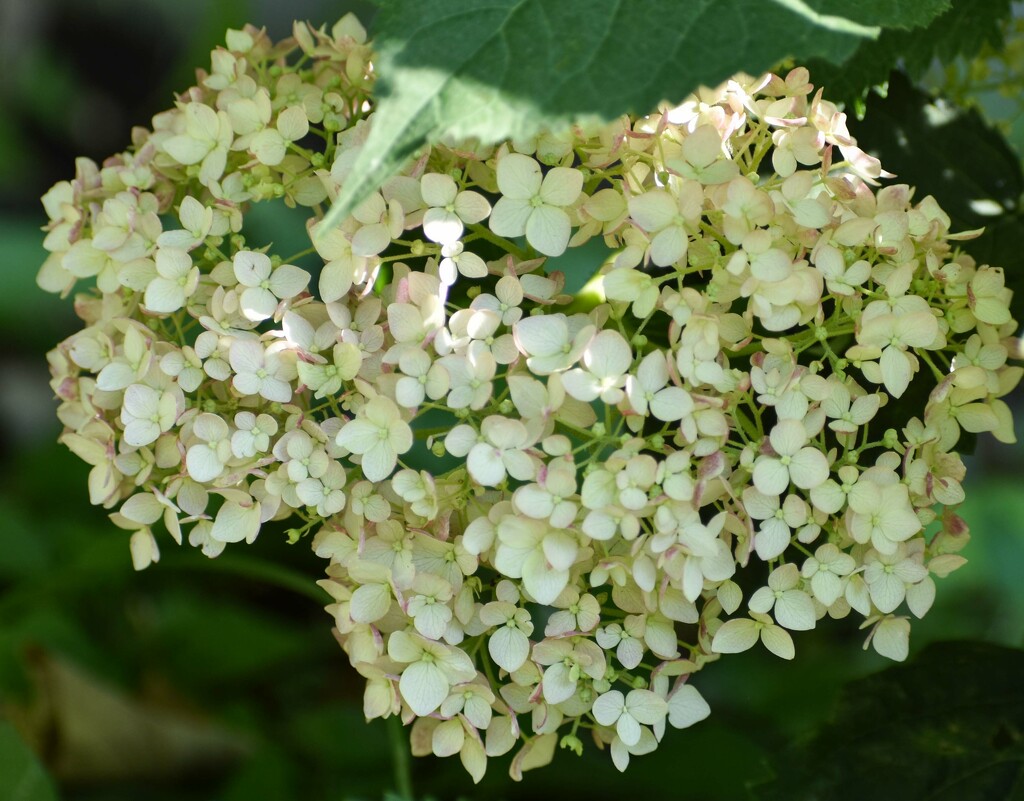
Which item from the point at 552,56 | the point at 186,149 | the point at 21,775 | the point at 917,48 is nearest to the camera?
the point at 552,56

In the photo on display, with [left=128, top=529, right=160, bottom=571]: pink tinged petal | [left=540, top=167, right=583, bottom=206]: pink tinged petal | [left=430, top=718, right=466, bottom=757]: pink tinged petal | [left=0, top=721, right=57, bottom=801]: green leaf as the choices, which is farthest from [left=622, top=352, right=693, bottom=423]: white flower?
[left=0, top=721, right=57, bottom=801]: green leaf

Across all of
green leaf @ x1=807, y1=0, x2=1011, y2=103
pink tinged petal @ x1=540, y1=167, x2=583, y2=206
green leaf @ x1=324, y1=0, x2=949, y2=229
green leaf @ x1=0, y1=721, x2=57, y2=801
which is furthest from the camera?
green leaf @ x1=0, y1=721, x2=57, y2=801

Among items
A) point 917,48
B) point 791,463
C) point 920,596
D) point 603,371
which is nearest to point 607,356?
point 603,371

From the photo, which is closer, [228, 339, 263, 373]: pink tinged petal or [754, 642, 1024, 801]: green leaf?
[228, 339, 263, 373]: pink tinged petal

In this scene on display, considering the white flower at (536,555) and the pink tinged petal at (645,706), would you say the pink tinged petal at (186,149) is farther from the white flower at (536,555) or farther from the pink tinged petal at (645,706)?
the pink tinged petal at (645,706)

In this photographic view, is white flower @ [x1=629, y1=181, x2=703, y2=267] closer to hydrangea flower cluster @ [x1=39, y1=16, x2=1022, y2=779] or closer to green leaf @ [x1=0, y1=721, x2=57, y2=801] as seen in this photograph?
hydrangea flower cluster @ [x1=39, y1=16, x2=1022, y2=779]

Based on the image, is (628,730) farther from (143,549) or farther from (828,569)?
(143,549)

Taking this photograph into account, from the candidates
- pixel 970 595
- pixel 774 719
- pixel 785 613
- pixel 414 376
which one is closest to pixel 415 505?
pixel 414 376
